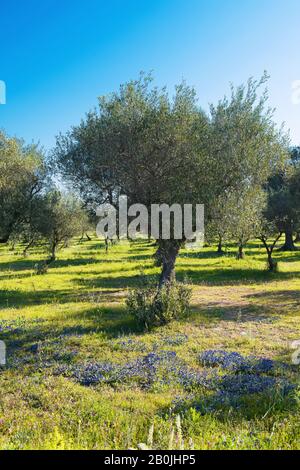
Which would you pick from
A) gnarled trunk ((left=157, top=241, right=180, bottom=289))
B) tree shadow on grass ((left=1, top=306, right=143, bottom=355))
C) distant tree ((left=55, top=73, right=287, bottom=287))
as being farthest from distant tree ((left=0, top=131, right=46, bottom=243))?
gnarled trunk ((left=157, top=241, right=180, bottom=289))

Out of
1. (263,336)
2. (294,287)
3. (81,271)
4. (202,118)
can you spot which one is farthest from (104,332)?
(81,271)

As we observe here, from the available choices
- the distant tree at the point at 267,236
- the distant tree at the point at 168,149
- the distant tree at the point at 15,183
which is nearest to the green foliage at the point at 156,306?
the distant tree at the point at 168,149

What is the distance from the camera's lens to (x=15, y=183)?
67.5 feet

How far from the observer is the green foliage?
42.3 ft

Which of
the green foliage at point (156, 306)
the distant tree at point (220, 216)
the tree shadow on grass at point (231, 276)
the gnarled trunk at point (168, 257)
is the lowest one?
the tree shadow on grass at point (231, 276)

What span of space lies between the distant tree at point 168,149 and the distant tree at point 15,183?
3851mm

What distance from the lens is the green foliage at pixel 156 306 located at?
12883 millimetres

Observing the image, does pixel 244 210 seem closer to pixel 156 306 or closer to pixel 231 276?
pixel 156 306

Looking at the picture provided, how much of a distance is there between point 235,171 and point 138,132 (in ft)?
16.8

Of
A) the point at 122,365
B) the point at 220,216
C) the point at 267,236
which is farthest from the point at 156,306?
the point at 267,236

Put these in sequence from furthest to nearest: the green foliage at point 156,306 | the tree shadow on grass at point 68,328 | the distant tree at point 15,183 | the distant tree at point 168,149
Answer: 1. the distant tree at point 15,183
2. the distant tree at point 168,149
3. the green foliage at point 156,306
4. the tree shadow on grass at point 68,328

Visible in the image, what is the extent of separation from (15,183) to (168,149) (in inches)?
401

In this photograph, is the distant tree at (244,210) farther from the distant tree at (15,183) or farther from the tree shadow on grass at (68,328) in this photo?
the distant tree at (15,183)
